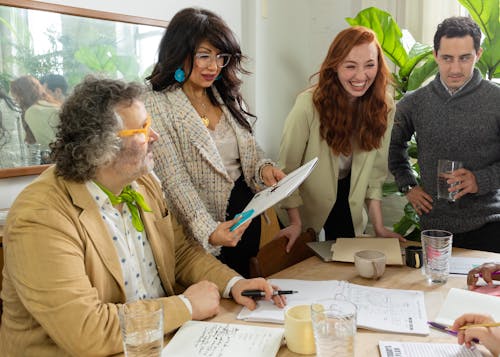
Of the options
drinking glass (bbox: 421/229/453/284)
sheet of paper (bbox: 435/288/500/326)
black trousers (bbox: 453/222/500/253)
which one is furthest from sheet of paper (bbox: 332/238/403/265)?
black trousers (bbox: 453/222/500/253)

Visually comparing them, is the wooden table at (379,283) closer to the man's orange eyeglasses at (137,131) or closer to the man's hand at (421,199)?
the man's hand at (421,199)

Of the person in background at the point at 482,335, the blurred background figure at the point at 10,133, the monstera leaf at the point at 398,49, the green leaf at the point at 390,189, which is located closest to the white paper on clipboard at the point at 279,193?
the person in background at the point at 482,335

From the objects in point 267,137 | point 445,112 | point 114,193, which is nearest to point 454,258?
point 445,112

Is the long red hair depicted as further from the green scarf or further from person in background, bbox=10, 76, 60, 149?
person in background, bbox=10, 76, 60, 149

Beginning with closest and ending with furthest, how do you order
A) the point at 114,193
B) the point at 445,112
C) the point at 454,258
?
the point at 114,193
the point at 454,258
the point at 445,112

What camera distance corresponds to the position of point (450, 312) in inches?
48.6

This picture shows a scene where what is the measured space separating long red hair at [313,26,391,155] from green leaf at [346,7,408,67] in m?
1.09

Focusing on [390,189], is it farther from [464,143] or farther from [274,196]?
[274,196]

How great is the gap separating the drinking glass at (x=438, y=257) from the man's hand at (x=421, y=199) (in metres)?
0.69

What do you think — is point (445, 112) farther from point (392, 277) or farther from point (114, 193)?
point (114, 193)

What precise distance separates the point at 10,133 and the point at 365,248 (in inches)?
62.1

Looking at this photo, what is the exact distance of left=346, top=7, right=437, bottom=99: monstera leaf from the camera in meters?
3.10

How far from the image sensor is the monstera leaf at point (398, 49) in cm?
310

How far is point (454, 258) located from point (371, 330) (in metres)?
0.69
